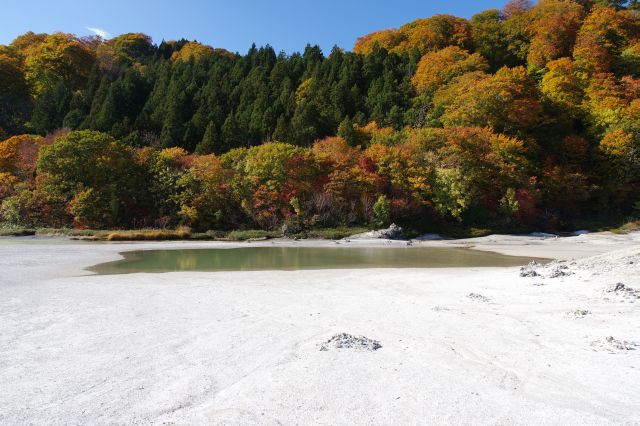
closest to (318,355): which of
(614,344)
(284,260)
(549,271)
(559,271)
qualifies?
(614,344)

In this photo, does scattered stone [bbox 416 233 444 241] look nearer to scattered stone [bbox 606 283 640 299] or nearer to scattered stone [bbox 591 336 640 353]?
scattered stone [bbox 606 283 640 299]

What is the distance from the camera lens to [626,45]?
59688 mm

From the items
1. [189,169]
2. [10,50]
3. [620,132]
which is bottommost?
[189,169]

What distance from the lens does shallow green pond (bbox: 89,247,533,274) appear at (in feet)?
63.3

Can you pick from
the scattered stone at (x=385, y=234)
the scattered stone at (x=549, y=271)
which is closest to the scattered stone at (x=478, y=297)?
the scattered stone at (x=549, y=271)

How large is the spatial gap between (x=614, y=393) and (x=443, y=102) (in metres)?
53.8

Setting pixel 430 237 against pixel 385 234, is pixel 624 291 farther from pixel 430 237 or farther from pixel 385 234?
pixel 430 237

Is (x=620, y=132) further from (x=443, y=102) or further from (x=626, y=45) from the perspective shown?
(x=626, y=45)

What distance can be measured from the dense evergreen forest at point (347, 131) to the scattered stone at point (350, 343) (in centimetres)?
2996

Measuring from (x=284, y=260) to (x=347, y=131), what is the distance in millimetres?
30904

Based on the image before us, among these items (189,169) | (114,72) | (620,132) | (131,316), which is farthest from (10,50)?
(620,132)

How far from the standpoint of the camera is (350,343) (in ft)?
23.1

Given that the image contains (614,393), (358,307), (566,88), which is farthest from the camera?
(566,88)

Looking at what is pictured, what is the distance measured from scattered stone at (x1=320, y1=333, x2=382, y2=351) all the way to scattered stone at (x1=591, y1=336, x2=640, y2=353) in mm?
3925
